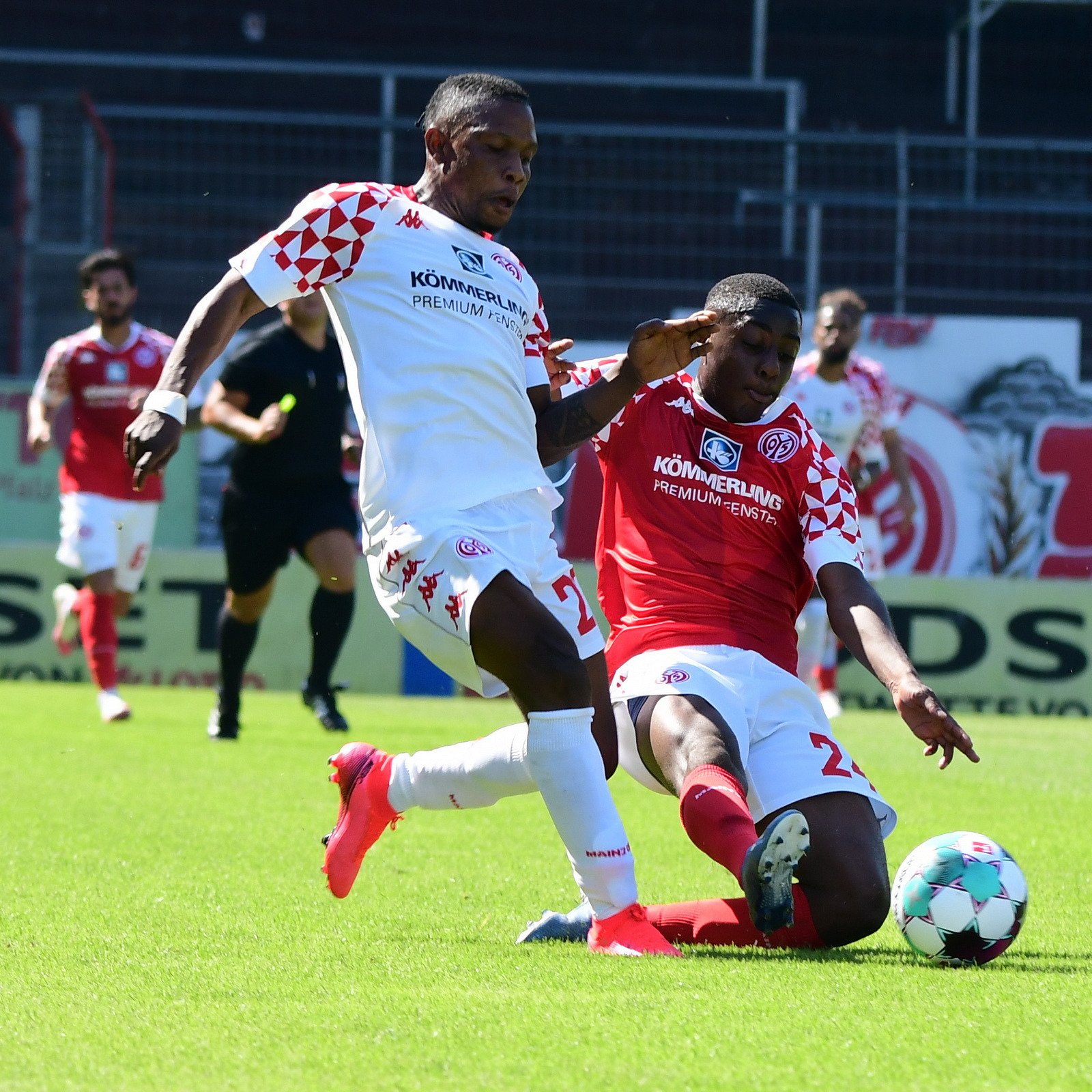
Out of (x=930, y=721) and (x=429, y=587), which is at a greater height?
(x=429, y=587)

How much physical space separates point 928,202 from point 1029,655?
4641 mm

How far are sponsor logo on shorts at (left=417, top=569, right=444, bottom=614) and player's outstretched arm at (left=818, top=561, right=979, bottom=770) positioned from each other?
40.4 inches

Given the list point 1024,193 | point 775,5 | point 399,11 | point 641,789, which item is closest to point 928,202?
point 1024,193

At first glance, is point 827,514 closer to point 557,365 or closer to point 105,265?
point 557,365

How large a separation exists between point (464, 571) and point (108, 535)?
6.61 m

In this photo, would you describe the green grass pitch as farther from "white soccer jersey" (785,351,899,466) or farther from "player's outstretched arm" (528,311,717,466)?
"white soccer jersey" (785,351,899,466)

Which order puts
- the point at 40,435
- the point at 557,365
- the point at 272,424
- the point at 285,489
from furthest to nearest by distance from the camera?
the point at 40,435
the point at 285,489
the point at 272,424
the point at 557,365

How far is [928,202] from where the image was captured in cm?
1531

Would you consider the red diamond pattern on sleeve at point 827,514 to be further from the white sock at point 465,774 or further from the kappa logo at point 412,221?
the kappa logo at point 412,221

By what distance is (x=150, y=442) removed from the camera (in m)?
3.66

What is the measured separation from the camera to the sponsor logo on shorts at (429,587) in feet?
12.7

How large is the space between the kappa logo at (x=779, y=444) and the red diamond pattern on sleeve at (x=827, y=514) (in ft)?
0.14

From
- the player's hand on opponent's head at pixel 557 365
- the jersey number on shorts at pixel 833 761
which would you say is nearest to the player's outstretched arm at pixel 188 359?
the player's hand on opponent's head at pixel 557 365

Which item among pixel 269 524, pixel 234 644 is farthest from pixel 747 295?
pixel 234 644
